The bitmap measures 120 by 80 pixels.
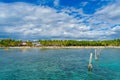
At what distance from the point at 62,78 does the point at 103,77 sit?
866cm

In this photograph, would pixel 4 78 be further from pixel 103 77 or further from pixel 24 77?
pixel 103 77

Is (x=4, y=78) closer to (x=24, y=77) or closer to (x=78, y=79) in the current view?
(x=24, y=77)

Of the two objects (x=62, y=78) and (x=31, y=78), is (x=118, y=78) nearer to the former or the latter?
(x=62, y=78)

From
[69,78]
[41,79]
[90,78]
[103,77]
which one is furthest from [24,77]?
[103,77]

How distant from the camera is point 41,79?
37.4 m

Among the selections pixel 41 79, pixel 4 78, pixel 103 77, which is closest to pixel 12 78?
pixel 4 78

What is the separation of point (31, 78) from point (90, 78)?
1230 centimetres

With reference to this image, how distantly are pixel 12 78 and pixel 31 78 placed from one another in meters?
3.96

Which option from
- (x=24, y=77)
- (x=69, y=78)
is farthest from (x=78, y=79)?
(x=24, y=77)

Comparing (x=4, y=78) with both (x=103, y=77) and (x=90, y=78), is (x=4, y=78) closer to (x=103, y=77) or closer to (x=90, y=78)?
(x=90, y=78)

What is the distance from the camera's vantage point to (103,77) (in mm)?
38781

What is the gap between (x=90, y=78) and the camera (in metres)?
38.3

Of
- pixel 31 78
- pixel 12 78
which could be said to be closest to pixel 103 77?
pixel 31 78

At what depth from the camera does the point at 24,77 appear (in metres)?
39.5
